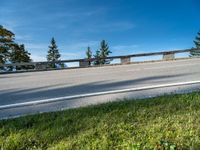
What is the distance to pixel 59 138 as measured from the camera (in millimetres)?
4086

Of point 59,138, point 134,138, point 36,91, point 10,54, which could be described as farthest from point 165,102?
point 10,54

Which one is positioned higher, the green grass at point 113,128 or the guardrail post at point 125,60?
the guardrail post at point 125,60

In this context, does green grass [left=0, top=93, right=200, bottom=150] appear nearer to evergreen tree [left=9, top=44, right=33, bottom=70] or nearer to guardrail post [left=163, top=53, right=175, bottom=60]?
guardrail post [left=163, top=53, right=175, bottom=60]

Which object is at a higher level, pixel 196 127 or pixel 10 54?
pixel 10 54

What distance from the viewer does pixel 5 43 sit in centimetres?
3666

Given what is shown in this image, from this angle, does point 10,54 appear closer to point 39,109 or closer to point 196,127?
point 39,109

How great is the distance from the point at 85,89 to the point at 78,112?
3028mm

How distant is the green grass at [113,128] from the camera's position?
379 centimetres

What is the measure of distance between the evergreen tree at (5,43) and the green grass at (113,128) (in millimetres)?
33111

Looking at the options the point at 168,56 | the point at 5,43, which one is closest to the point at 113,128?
the point at 168,56

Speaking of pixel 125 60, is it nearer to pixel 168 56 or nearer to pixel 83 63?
pixel 83 63

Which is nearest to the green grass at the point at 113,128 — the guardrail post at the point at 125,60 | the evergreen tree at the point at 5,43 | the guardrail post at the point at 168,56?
the guardrail post at the point at 125,60

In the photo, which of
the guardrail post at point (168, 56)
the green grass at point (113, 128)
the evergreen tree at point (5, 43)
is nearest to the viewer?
the green grass at point (113, 128)

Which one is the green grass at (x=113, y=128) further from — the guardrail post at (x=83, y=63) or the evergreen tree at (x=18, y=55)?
the evergreen tree at (x=18, y=55)
